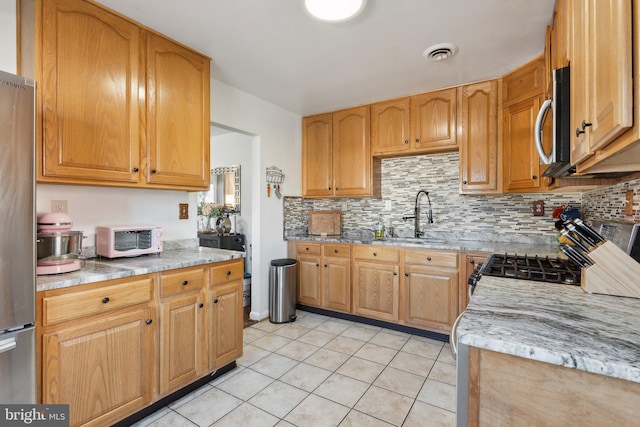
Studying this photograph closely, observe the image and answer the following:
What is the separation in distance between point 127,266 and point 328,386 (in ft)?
4.91

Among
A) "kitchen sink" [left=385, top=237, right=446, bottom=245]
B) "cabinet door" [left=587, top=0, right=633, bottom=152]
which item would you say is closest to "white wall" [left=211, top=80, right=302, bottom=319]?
→ "kitchen sink" [left=385, top=237, right=446, bottom=245]

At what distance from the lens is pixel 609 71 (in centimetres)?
75

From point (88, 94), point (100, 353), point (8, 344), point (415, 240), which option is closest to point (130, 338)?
point (100, 353)

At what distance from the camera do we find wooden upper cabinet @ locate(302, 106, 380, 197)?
3.48 m

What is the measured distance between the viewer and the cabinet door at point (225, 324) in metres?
2.10

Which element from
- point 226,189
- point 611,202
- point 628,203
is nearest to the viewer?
point 628,203

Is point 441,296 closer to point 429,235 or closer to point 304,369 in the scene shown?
point 429,235

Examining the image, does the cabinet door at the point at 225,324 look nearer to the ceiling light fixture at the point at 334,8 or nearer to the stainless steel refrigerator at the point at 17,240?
the stainless steel refrigerator at the point at 17,240

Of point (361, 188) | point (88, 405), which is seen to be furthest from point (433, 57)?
point (88, 405)

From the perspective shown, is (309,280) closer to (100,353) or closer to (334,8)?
(100,353)

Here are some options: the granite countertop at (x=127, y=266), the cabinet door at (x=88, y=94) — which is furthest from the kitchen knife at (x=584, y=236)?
the cabinet door at (x=88, y=94)

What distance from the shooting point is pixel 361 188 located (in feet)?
11.5

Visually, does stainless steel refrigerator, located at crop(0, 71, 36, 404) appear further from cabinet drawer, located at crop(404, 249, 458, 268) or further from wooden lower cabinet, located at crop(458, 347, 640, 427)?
cabinet drawer, located at crop(404, 249, 458, 268)

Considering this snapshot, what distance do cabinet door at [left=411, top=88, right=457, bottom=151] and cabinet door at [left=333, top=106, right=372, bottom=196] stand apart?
0.54m
